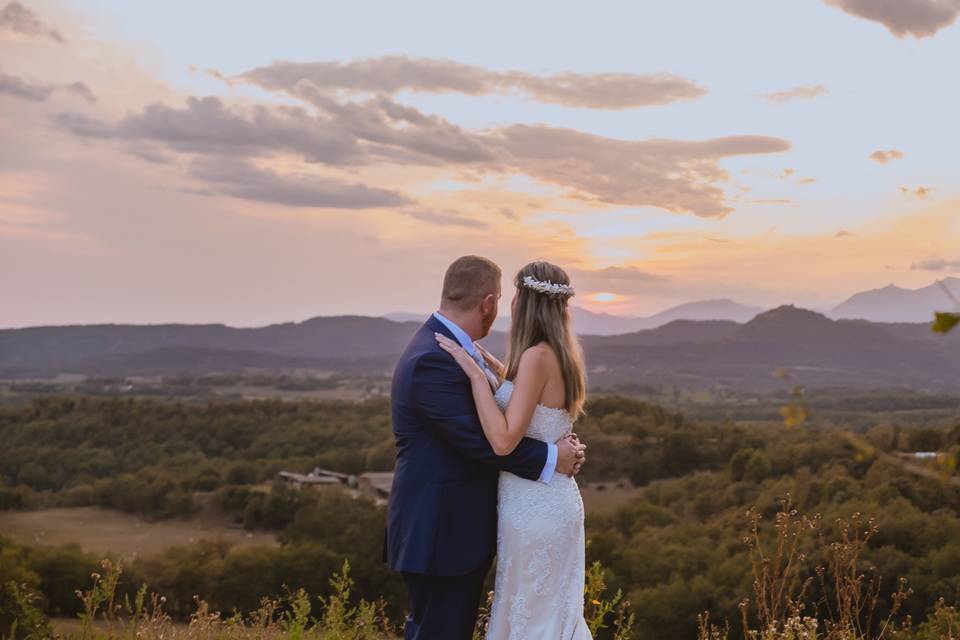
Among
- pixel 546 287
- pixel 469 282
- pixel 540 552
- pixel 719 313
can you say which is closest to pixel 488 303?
pixel 469 282

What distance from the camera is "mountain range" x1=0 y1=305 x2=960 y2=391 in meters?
76.4

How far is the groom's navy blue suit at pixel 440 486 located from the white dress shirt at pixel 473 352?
2cm

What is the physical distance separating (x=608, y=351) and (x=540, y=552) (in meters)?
93.6

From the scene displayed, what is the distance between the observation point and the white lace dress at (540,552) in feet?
12.7

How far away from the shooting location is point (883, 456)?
52.5 inches

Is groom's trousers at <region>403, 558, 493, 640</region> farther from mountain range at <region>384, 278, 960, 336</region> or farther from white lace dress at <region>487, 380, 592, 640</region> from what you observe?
mountain range at <region>384, 278, 960, 336</region>

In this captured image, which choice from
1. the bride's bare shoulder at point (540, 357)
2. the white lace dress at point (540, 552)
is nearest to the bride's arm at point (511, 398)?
the bride's bare shoulder at point (540, 357)

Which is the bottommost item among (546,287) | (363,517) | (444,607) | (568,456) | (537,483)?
(363,517)

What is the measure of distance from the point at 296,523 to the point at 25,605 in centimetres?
3614

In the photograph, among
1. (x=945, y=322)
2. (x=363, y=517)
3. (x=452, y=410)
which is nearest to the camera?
(x=945, y=322)

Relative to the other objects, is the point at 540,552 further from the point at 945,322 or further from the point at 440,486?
the point at 945,322

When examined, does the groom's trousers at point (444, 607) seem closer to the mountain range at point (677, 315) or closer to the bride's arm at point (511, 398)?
the bride's arm at point (511, 398)

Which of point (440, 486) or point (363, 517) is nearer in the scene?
point (440, 486)

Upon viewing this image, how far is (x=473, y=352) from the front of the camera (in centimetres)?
380
